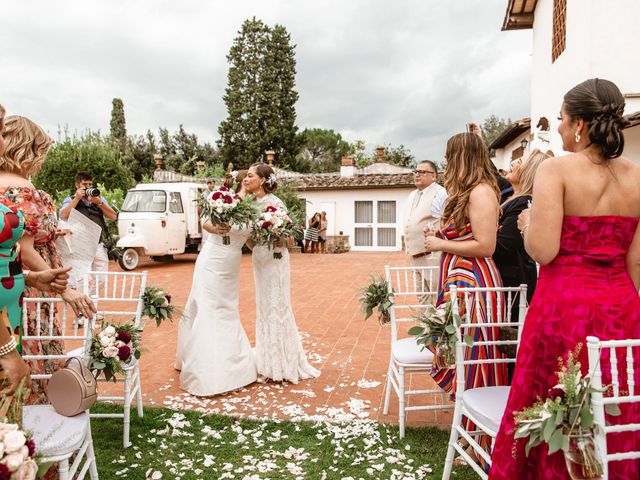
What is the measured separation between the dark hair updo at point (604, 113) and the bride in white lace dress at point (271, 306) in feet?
10.3

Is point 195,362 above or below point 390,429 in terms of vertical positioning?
above

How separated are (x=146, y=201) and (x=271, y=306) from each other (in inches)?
451

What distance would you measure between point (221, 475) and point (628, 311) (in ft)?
8.17

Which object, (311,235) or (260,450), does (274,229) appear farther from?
(311,235)

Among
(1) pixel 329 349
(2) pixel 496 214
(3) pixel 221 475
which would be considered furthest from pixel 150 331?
(2) pixel 496 214

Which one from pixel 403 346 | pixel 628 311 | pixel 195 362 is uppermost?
pixel 628 311

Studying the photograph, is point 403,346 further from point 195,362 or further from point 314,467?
point 195,362

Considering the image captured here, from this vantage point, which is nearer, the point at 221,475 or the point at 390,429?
the point at 221,475

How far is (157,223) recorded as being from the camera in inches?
571

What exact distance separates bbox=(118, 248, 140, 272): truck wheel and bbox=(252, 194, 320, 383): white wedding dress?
9.99 metres

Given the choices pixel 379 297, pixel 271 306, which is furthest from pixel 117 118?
pixel 379 297

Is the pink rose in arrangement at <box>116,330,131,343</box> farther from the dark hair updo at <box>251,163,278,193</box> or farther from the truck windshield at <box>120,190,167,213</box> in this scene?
the truck windshield at <box>120,190,167,213</box>

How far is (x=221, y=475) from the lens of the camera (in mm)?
3137

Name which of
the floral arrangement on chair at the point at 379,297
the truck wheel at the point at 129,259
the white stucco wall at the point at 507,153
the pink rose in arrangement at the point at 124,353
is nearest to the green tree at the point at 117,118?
the truck wheel at the point at 129,259
